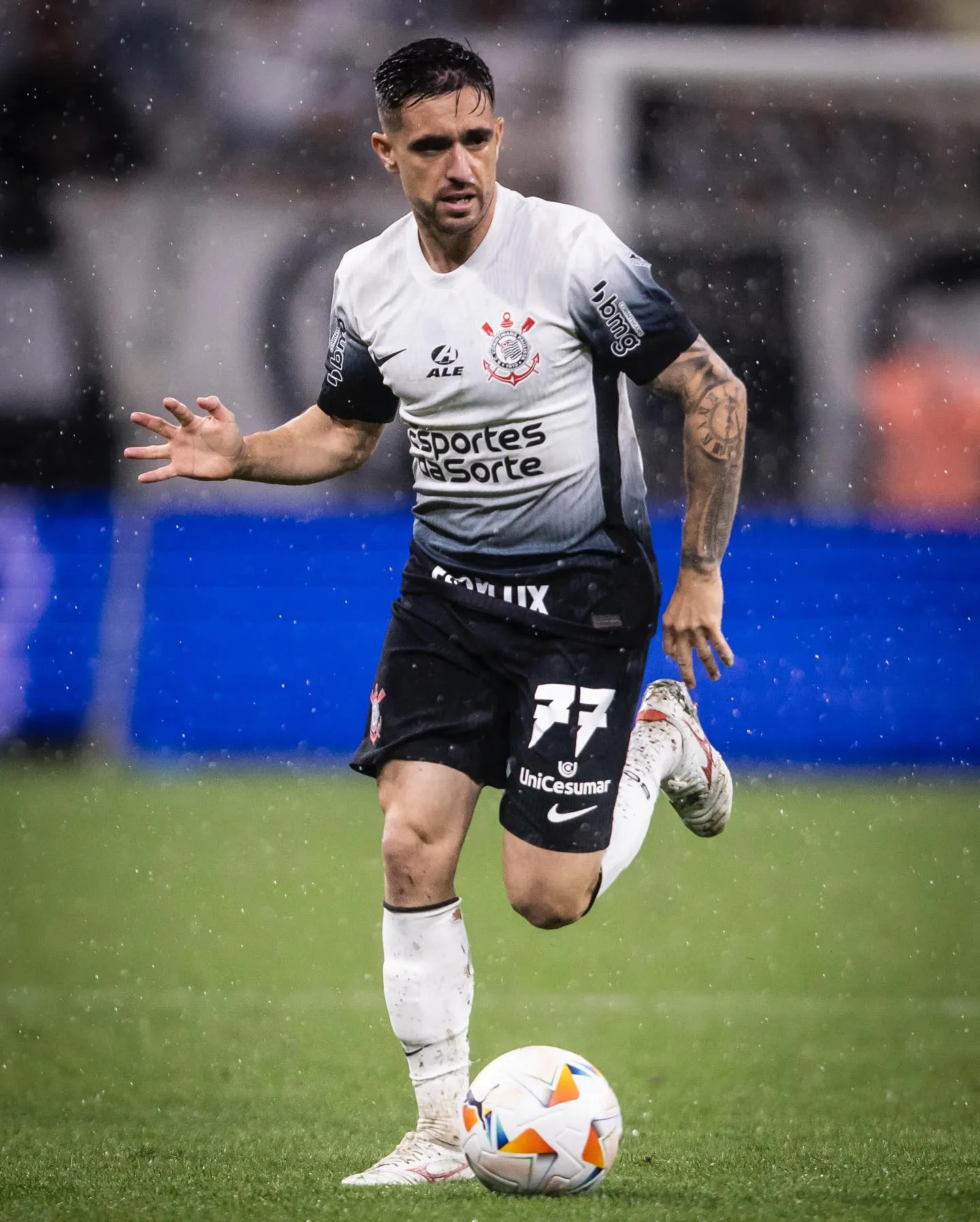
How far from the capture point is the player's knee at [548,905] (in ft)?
13.6

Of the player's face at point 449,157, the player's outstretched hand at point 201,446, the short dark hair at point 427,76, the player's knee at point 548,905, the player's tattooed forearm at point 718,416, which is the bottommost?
the player's knee at point 548,905

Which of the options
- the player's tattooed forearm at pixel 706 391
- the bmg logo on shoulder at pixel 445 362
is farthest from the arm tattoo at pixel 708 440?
the bmg logo on shoulder at pixel 445 362

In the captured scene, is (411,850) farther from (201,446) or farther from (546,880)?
(201,446)

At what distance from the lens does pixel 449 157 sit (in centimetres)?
395

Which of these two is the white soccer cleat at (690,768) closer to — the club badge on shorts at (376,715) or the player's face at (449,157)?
the club badge on shorts at (376,715)

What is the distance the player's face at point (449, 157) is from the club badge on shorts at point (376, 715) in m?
1.02

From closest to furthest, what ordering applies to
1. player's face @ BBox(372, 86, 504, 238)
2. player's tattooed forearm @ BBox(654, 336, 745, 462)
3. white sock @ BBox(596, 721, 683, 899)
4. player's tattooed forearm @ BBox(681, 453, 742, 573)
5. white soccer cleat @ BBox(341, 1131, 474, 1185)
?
1. white soccer cleat @ BBox(341, 1131, 474, 1185)
2. player's face @ BBox(372, 86, 504, 238)
3. player's tattooed forearm @ BBox(654, 336, 745, 462)
4. player's tattooed forearm @ BBox(681, 453, 742, 573)
5. white sock @ BBox(596, 721, 683, 899)

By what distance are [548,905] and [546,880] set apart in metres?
0.06

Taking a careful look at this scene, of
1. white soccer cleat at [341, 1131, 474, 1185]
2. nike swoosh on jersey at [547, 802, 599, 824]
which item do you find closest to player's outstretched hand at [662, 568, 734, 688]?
nike swoosh on jersey at [547, 802, 599, 824]

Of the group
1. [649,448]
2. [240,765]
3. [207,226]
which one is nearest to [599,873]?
[240,765]

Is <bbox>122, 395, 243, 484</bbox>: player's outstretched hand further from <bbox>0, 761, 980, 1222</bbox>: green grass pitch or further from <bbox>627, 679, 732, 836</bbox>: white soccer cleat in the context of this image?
<bbox>0, 761, 980, 1222</bbox>: green grass pitch

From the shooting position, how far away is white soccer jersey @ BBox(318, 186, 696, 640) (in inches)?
159

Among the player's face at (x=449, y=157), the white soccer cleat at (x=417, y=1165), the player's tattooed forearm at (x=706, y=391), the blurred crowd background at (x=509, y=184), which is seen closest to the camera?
the white soccer cleat at (x=417, y=1165)

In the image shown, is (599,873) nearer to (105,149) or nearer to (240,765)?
(240,765)
